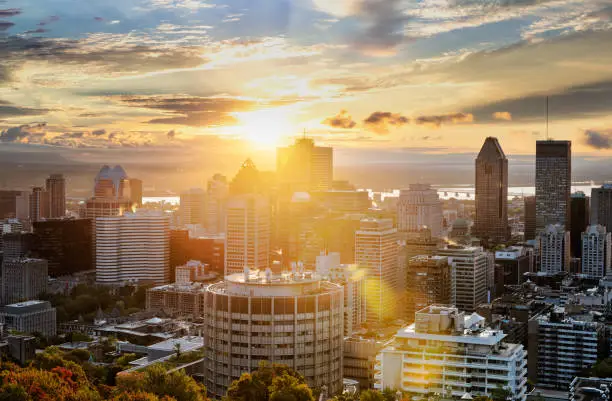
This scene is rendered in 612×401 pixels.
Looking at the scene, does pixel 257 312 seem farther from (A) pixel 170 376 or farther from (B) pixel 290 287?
(A) pixel 170 376

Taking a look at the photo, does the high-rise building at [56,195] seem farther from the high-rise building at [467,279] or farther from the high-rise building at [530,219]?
the high-rise building at [530,219]

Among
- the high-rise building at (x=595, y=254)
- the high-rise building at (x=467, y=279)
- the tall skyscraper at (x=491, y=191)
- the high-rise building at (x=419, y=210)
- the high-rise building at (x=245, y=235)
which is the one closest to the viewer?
the high-rise building at (x=467, y=279)

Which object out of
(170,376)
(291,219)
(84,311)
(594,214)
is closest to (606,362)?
(170,376)

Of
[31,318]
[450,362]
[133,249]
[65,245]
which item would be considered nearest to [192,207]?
[65,245]

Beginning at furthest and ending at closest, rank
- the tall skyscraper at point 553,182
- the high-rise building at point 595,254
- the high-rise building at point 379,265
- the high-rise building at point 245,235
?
the tall skyscraper at point 553,182
the high-rise building at point 595,254
the high-rise building at point 245,235
the high-rise building at point 379,265

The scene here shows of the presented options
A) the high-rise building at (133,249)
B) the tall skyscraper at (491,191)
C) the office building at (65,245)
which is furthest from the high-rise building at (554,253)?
the office building at (65,245)
